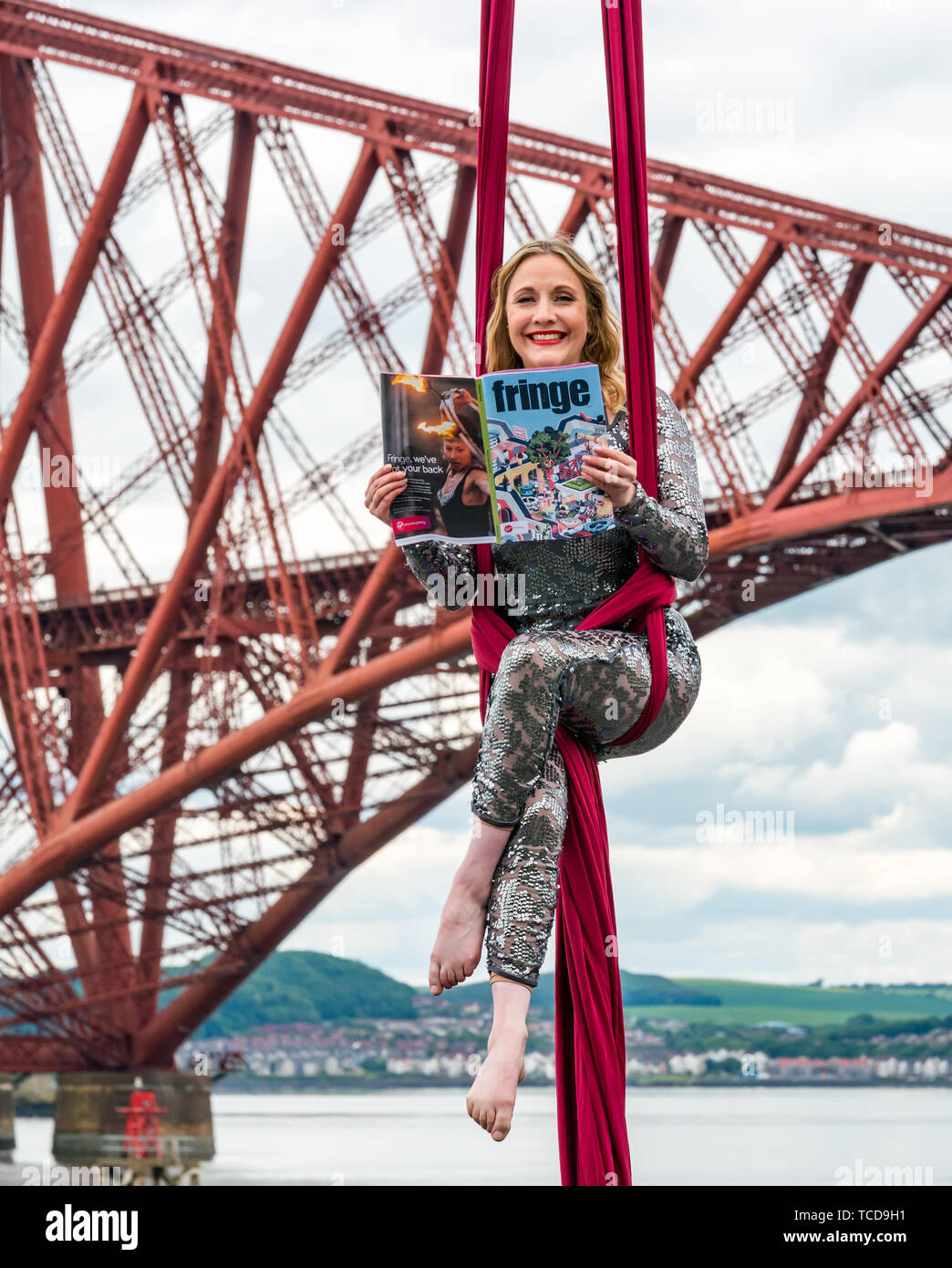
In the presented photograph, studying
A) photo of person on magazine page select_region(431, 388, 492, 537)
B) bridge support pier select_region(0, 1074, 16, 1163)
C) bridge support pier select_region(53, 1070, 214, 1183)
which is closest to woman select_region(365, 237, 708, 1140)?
photo of person on magazine page select_region(431, 388, 492, 537)

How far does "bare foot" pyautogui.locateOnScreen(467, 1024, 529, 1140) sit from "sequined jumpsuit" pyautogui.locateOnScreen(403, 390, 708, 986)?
14cm

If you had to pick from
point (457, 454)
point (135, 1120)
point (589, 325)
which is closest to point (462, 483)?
point (457, 454)

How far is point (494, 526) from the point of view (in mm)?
4414

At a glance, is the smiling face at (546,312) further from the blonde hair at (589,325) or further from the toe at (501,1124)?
the toe at (501,1124)

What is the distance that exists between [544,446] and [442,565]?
45cm

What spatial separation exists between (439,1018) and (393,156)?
86.1 feet

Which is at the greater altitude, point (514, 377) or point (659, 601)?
point (514, 377)

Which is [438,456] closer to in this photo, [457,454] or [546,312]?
[457,454]

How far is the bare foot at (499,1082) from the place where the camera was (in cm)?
404

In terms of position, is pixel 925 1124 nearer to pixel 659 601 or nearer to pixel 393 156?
pixel 393 156

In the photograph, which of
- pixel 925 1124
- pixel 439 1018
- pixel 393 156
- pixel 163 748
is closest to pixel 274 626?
pixel 163 748

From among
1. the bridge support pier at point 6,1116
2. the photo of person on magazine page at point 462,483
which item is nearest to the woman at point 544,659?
the photo of person on magazine page at point 462,483

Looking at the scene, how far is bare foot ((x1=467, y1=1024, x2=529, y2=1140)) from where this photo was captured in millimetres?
4035
